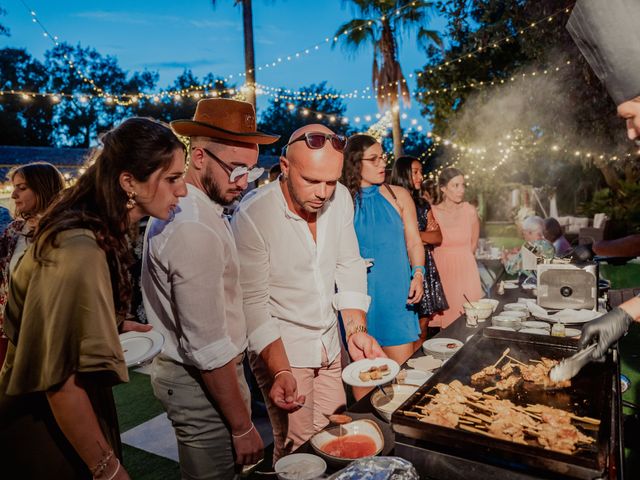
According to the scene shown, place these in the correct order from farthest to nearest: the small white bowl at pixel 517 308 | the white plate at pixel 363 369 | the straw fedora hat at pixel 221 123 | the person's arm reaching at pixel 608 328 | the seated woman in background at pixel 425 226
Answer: the seated woman in background at pixel 425 226 < the small white bowl at pixel 517 308 < the straw fedora hat at pixel 221 123 < the person's arm reaching at pixel 608 328 < the white plate at pixel 363 369

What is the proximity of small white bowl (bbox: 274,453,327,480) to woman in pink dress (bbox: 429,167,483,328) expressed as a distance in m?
3.48

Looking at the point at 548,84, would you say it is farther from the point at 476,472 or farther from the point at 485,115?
the point at 476,472

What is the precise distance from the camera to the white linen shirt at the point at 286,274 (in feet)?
A: 7.80

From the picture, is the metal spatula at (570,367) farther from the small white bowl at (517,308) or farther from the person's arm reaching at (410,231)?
the person's arm reaching at (410,231)

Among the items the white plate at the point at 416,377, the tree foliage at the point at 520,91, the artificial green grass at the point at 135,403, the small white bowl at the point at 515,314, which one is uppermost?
the tree foliage at the point at 520,91

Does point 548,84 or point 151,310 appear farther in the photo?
point 548,84

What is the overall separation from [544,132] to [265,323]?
13848 mm

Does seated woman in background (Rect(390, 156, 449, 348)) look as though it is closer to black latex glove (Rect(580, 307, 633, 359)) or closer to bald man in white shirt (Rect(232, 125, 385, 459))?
bald man in white shirt (Rect(232, 125, 385, 459))

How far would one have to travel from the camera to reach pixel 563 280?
3.51m

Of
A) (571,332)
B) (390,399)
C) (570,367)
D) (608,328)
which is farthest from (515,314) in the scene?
(390,399)

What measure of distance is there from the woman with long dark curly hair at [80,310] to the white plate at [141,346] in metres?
0.31

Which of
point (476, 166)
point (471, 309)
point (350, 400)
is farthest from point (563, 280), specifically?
point (476, 166)

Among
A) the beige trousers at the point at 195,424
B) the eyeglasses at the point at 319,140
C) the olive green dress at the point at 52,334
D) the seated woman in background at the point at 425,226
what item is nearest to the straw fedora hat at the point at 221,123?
the eyeglasses at the point at 319,140

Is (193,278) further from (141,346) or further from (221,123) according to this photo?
(221,123)
